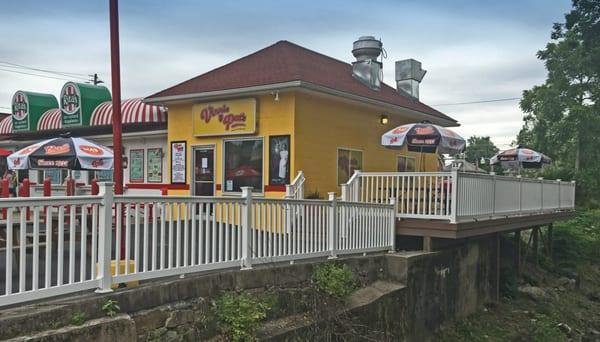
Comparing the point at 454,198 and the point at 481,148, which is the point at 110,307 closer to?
the point at 454,198

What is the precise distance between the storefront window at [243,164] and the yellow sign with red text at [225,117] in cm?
36

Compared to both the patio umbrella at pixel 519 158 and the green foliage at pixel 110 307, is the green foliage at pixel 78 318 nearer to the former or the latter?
the green foliage at pixel 110 307

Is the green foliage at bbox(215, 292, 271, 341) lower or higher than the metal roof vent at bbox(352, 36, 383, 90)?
lower

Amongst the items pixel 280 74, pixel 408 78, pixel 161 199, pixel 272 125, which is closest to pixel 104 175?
pixel 272 125

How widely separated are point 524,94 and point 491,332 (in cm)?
2682

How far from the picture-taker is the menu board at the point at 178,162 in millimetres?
13977

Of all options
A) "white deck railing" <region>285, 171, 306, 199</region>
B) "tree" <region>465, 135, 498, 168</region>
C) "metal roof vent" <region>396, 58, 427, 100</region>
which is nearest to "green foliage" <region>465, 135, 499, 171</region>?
"tree" <region>465, 135, 498, 168</region>

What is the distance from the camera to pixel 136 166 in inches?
621

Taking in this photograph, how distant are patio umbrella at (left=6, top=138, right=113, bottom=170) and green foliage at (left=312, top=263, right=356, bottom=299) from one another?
536cm

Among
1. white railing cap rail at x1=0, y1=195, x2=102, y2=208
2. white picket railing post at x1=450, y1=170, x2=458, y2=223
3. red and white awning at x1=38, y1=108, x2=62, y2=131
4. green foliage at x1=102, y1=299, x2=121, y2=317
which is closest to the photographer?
white railing cap rail at x1=0, y1=195, x2=102, y2=208

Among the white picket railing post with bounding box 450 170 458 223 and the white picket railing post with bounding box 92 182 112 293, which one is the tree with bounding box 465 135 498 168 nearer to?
the white picket railing post with bounding box 450 170 458 223

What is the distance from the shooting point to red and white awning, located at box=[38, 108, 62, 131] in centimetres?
1867

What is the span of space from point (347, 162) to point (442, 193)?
424 cm

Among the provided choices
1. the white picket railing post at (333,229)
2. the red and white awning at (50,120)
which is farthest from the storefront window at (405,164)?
the red and white awning at (50,120)
